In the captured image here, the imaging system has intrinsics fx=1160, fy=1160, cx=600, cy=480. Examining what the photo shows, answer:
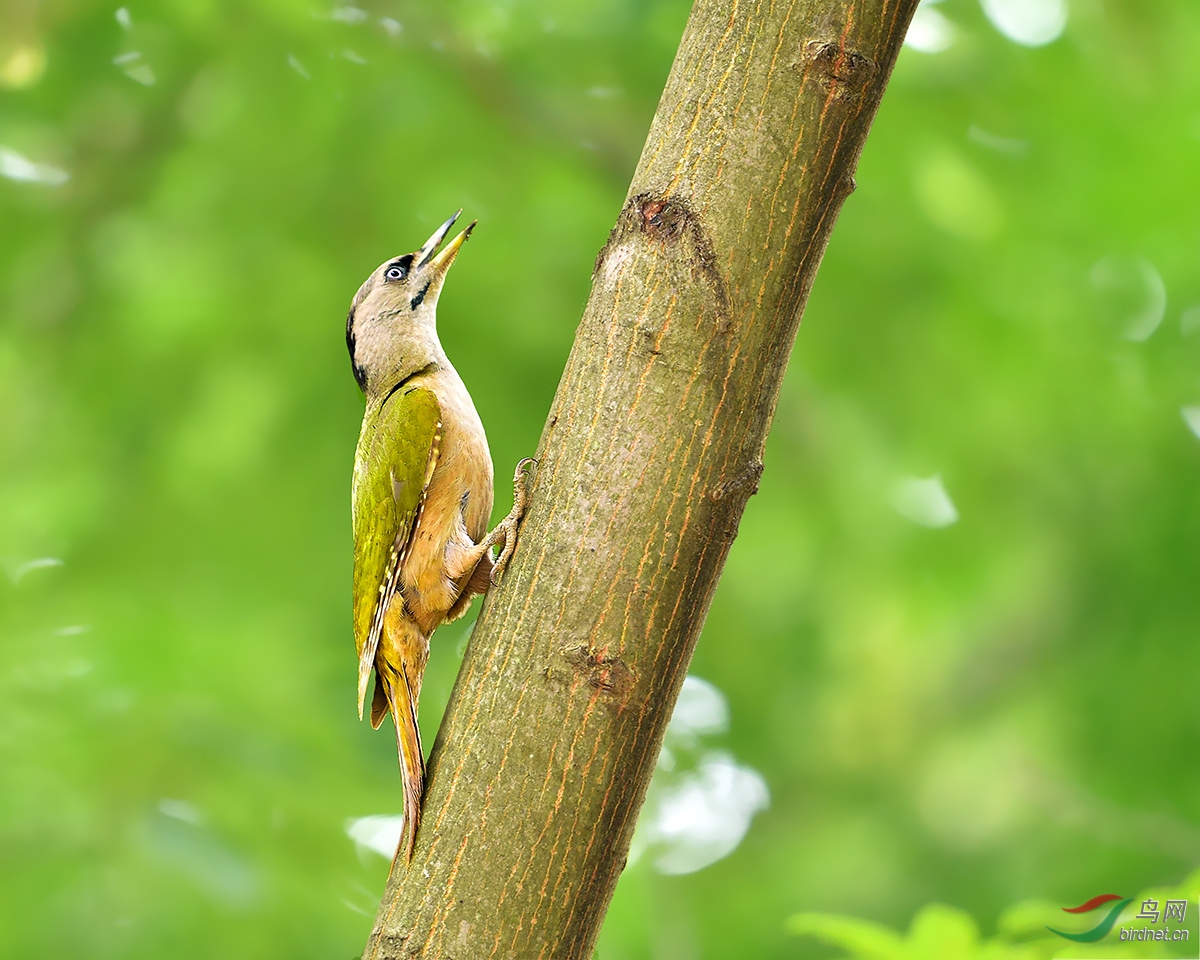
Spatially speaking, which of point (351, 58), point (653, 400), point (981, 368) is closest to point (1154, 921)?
point (653, 400)

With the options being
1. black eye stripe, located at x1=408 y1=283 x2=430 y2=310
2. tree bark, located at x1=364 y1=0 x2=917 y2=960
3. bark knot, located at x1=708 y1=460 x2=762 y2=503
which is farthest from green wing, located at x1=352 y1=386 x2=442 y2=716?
bark knot, located at x1=708 y1=460 x2=762 y2=503

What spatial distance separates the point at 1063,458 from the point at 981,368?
0.56 metres

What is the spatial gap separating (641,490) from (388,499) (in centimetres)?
146

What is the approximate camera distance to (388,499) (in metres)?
3.23

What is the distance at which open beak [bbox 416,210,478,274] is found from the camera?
3816 millimetres

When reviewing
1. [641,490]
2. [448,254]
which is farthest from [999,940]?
[448,254]

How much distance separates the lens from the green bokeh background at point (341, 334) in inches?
161

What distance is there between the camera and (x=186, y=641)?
4250 mm

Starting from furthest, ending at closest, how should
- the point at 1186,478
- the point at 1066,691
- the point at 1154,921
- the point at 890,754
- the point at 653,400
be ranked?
1. the point at 890,754
2. the point at 1066,691
3. the point at 1186,478
4. the point at 1154,921
5. the point at 653,400

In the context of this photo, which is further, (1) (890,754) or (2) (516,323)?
(1) (890,754)

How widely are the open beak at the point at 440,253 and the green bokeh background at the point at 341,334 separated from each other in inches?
13.2

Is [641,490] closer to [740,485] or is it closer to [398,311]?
[740,485]

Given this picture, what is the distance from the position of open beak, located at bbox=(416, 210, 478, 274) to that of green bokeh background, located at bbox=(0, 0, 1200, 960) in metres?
0.34

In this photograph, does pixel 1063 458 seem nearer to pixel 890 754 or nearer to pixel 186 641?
pixel 890 754
